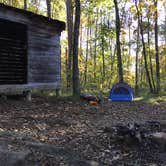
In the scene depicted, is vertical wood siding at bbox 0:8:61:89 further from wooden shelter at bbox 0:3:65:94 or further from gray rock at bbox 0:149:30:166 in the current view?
gray rock at bbox 0:149:30:166

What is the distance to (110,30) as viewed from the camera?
2648 cm

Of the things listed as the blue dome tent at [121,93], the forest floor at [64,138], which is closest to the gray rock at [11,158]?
the forest floor at [64,138]

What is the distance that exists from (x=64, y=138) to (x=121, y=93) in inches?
369

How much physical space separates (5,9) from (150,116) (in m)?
6.36

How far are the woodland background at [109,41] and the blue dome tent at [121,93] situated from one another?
16.4 ft

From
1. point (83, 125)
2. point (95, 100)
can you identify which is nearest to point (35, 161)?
point (83, 125)

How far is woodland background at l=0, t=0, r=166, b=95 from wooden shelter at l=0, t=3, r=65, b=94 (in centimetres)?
730

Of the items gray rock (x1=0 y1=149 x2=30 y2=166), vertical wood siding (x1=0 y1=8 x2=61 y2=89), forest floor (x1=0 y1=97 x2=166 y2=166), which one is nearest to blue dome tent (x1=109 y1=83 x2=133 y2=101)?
vertical wood siding (x1=0 y1=8 x2=61 y2=89)

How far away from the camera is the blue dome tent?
17.3 metres

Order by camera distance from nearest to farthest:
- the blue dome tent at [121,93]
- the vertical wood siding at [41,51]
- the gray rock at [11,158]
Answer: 1. the gray rock at [11,158]
2. the vertical wood siding at [41,51]
3. the blue dome tent at [121,93]

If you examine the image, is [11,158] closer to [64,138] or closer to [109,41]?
[64,138]

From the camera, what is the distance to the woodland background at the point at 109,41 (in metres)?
25.3

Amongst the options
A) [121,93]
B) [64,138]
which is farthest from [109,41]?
[64,138]

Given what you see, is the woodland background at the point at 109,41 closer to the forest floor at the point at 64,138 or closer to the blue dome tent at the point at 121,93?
the blue dome tent at the point at 121,93
